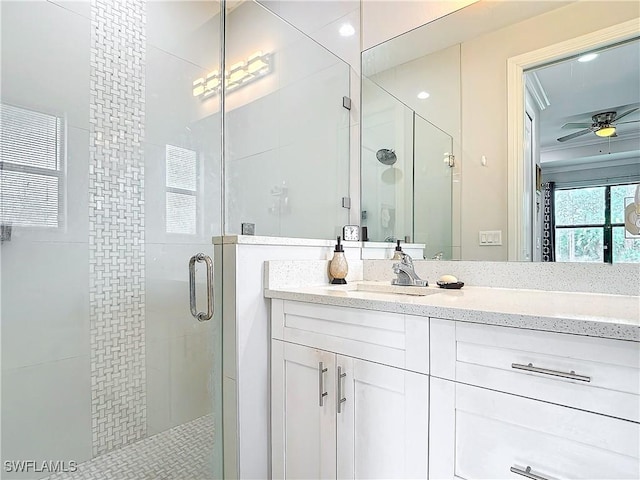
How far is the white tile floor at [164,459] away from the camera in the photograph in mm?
1322

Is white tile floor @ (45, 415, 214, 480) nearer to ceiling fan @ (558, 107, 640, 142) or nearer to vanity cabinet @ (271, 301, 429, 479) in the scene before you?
vanity cabinet @ (271, 301, 429, 479)

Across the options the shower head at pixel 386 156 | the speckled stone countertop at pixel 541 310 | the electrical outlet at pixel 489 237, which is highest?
the shower head at pixel 386 156

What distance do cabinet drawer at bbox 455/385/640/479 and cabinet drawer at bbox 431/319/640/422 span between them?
0.03 metres

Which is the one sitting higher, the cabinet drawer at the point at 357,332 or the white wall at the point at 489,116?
the white wall at the point at 489,116

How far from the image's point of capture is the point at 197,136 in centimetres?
167

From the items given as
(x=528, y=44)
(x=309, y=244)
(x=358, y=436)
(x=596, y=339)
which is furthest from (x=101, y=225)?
(x=528, y=44)

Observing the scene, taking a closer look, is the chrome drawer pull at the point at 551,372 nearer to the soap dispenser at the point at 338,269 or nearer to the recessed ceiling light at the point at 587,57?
the soap dispenser at the point at 338,269

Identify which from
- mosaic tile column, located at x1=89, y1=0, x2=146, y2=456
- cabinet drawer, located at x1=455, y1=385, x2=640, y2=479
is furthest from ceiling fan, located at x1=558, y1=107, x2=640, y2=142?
mosaic tile column, located at x1=89, y1=0, x2=146, y2=456

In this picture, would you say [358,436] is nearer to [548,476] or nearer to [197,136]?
[548,476]

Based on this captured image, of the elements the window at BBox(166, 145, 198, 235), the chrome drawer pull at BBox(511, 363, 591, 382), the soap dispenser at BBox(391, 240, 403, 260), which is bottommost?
the chrome drawer pull at BBox(511, 363, 591, 382)

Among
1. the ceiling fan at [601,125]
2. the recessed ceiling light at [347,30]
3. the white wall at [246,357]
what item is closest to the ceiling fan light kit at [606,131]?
the ceiling fan at [601,125]

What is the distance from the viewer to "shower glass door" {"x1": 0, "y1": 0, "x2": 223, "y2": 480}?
1.25 metres

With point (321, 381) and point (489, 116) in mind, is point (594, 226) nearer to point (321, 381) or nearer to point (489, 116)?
point (489, 116)

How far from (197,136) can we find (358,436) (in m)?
1.40
